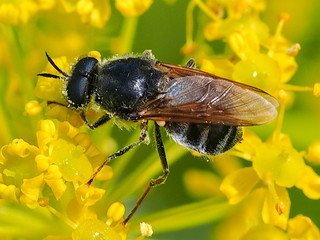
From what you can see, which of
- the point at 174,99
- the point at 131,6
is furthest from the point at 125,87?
the point at 131,6

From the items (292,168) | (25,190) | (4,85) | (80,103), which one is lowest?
(292,168)

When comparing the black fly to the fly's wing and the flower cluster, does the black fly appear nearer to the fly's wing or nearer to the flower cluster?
the fly's wing

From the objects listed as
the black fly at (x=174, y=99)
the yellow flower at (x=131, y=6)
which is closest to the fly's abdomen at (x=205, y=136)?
the black fly at (x=174, y=99)

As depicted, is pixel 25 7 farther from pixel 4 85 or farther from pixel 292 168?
pixel 292 168

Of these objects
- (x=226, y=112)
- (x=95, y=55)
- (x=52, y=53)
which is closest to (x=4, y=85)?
(x=52, y=53)

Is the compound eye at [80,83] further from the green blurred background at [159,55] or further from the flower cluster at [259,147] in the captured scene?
the flower cluster at [259,147]

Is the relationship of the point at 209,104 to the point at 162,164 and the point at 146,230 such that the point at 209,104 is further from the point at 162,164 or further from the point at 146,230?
the point at 146,230

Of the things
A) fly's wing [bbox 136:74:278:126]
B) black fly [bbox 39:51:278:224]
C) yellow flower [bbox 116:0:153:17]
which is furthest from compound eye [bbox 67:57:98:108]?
yellow flower [bbox 116:0:153:17]
